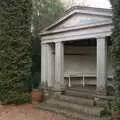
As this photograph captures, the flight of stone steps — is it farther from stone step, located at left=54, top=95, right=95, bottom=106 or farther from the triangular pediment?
the triangular pediment

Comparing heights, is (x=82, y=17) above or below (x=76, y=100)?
above

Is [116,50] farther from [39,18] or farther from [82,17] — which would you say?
[39,18]

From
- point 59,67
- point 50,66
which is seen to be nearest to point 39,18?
point 50,66

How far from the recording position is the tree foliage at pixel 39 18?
561 inches

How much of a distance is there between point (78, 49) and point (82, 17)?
3.32m

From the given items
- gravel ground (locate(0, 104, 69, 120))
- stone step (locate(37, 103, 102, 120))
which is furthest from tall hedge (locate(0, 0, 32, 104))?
stone step (locate(37, 103, 102, 120))

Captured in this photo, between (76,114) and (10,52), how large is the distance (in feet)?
14.1

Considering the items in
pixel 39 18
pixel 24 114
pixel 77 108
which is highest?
pixel 39 18

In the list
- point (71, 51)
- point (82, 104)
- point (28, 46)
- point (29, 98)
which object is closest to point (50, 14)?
point (71, 51)

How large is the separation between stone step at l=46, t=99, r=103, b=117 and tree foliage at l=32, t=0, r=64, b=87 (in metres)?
4.05

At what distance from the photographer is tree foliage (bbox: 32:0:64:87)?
561 inches

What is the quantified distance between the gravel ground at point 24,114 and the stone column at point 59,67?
58.7 inches

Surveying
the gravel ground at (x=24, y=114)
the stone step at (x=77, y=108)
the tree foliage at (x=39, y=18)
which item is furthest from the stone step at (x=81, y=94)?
the tree foliage at (x=39, y=18)

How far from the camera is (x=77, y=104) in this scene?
929 centimetres
